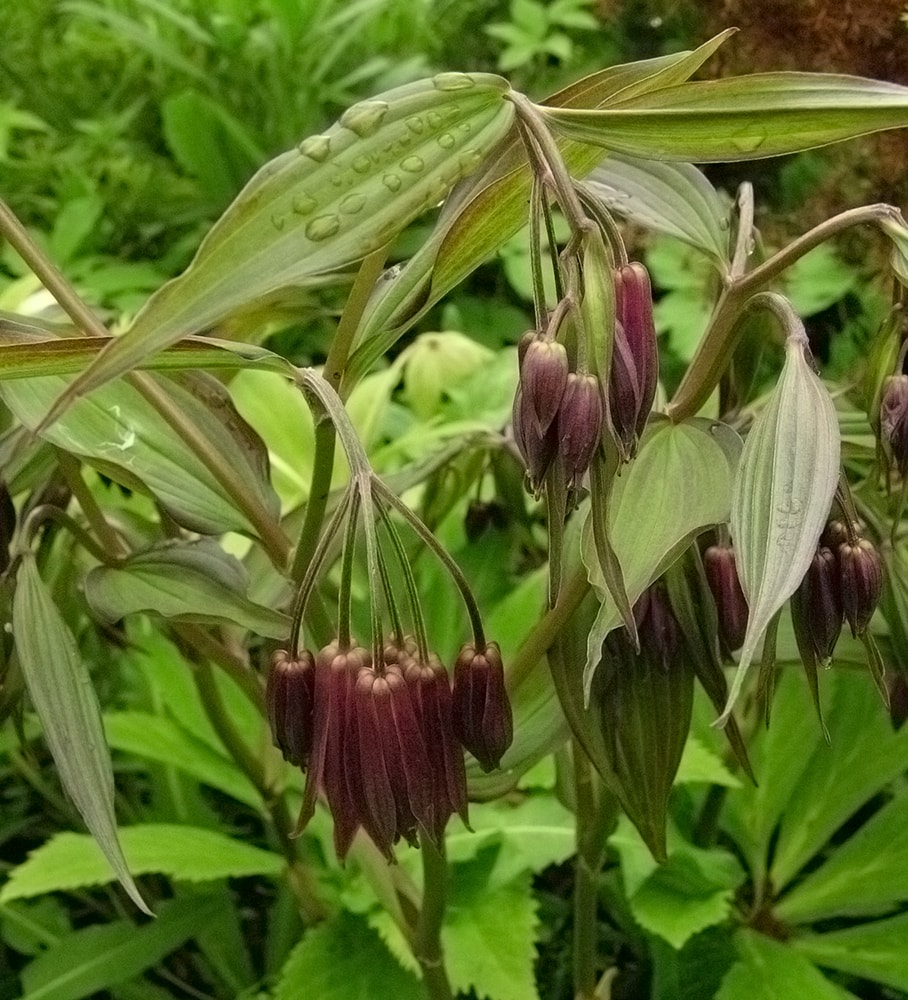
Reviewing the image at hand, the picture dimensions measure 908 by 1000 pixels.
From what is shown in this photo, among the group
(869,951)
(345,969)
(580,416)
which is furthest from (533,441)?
(869,951)

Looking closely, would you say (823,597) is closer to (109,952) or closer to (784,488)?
(784,488)

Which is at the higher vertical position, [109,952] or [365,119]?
[365,119]

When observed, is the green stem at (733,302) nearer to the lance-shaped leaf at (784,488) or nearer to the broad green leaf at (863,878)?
the lance-shaped leaf at (784,488)

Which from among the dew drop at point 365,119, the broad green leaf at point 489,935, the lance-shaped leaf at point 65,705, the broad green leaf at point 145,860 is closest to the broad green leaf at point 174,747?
the broad green leaf at point 145,860

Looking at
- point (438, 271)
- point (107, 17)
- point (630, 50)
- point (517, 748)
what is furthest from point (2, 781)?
point (630, 50)

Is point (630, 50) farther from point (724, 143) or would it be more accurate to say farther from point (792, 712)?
point (724, 143)

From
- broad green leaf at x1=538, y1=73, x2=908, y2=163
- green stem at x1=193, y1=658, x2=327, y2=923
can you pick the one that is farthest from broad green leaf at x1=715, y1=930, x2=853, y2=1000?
broad green leaf at x1=538, y1=73, x2=908, y2=163
